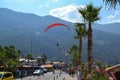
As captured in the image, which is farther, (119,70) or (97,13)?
(97,13)

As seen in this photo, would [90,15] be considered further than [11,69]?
No

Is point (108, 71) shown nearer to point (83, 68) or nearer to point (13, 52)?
point (83, 68)

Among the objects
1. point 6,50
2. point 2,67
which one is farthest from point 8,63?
point 6,50

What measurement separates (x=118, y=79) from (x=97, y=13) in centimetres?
2619

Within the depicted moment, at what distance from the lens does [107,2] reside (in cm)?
681

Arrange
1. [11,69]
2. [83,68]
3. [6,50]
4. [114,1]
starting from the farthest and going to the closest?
[6,50] < [11,69] < [83,68] < [114,1]

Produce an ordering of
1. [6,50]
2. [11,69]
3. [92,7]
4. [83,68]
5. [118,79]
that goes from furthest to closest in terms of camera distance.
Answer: [6,50] → [11,69] → [92,7] → [83,68] → [118,79]

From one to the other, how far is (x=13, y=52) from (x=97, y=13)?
Answer: 79.1m

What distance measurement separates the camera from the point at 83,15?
1160 inches

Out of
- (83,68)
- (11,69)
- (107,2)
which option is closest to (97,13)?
(83,68)

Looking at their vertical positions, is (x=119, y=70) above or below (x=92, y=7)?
below

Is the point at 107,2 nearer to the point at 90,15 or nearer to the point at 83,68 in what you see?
the point at 83,68

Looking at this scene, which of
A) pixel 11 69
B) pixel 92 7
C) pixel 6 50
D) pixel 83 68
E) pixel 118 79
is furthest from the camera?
pixel 6 50

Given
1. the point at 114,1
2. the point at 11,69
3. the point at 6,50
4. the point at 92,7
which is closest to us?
the point at 114,1
